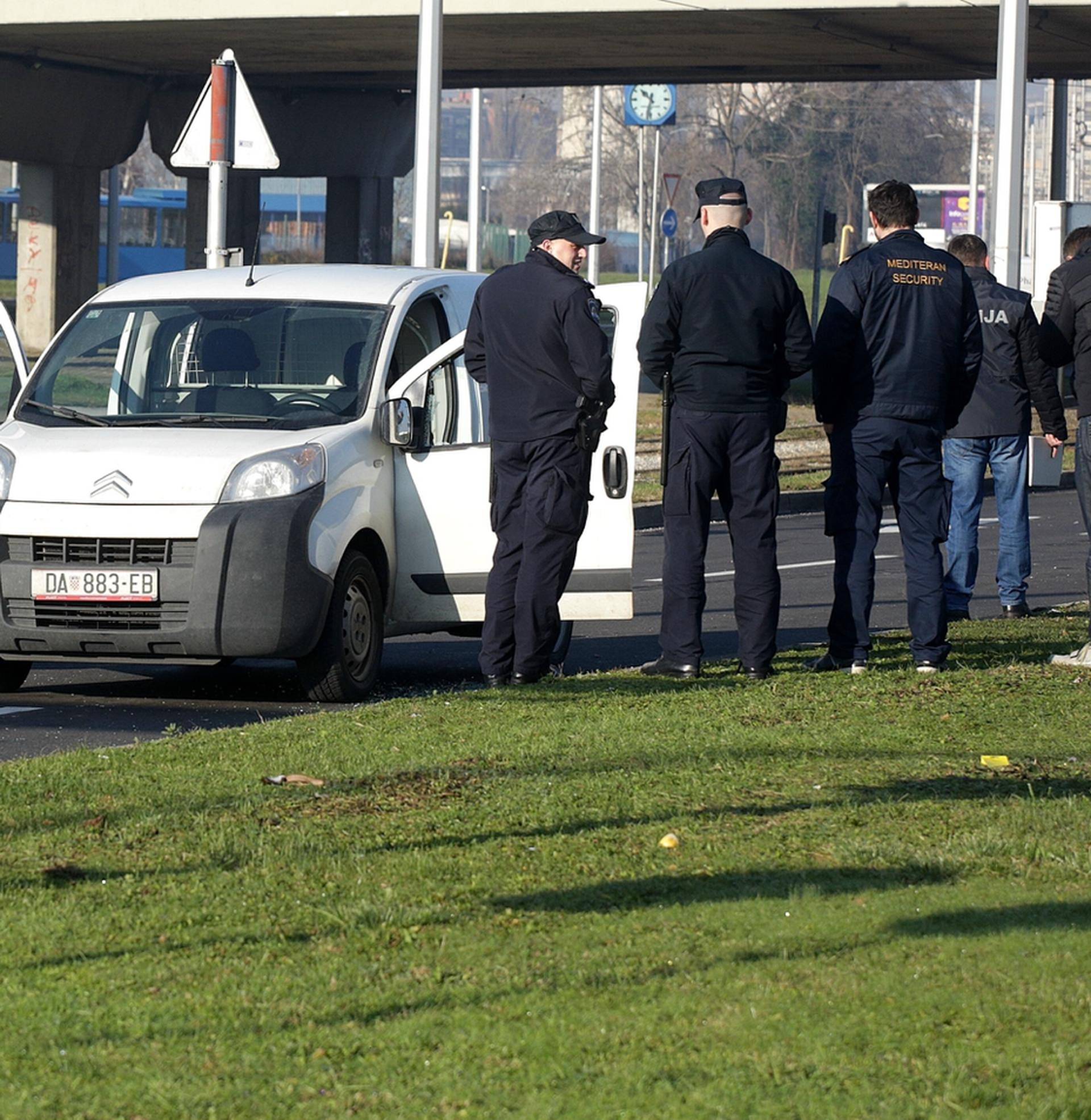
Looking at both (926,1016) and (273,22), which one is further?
(273,22)

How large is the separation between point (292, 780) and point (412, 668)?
387 centimetres

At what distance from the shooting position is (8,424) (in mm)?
8992

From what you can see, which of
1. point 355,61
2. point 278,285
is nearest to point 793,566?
point 278,285

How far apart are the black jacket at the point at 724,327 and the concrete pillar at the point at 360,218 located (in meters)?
31.5

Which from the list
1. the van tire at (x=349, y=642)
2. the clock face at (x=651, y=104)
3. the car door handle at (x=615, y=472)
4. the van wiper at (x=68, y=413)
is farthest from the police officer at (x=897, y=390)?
the clock face at (x=651, y=104)

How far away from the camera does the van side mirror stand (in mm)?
8914

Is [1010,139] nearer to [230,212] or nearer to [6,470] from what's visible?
[6,470]

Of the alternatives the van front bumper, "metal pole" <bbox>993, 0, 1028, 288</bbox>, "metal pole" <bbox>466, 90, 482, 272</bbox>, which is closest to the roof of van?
the van front bumper

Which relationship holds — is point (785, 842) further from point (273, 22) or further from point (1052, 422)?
point (273, 22)

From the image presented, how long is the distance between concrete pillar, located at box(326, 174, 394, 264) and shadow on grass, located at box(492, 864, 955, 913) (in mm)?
34912

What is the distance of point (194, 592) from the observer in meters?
8.20

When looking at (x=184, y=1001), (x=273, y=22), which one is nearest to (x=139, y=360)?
(x=184, y=1001)

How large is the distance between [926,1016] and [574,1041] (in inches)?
25.7

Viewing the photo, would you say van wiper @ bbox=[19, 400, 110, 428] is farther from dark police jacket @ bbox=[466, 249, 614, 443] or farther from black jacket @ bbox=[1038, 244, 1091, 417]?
black jacket @ bbox=[1038, 244, 1091, 417]
